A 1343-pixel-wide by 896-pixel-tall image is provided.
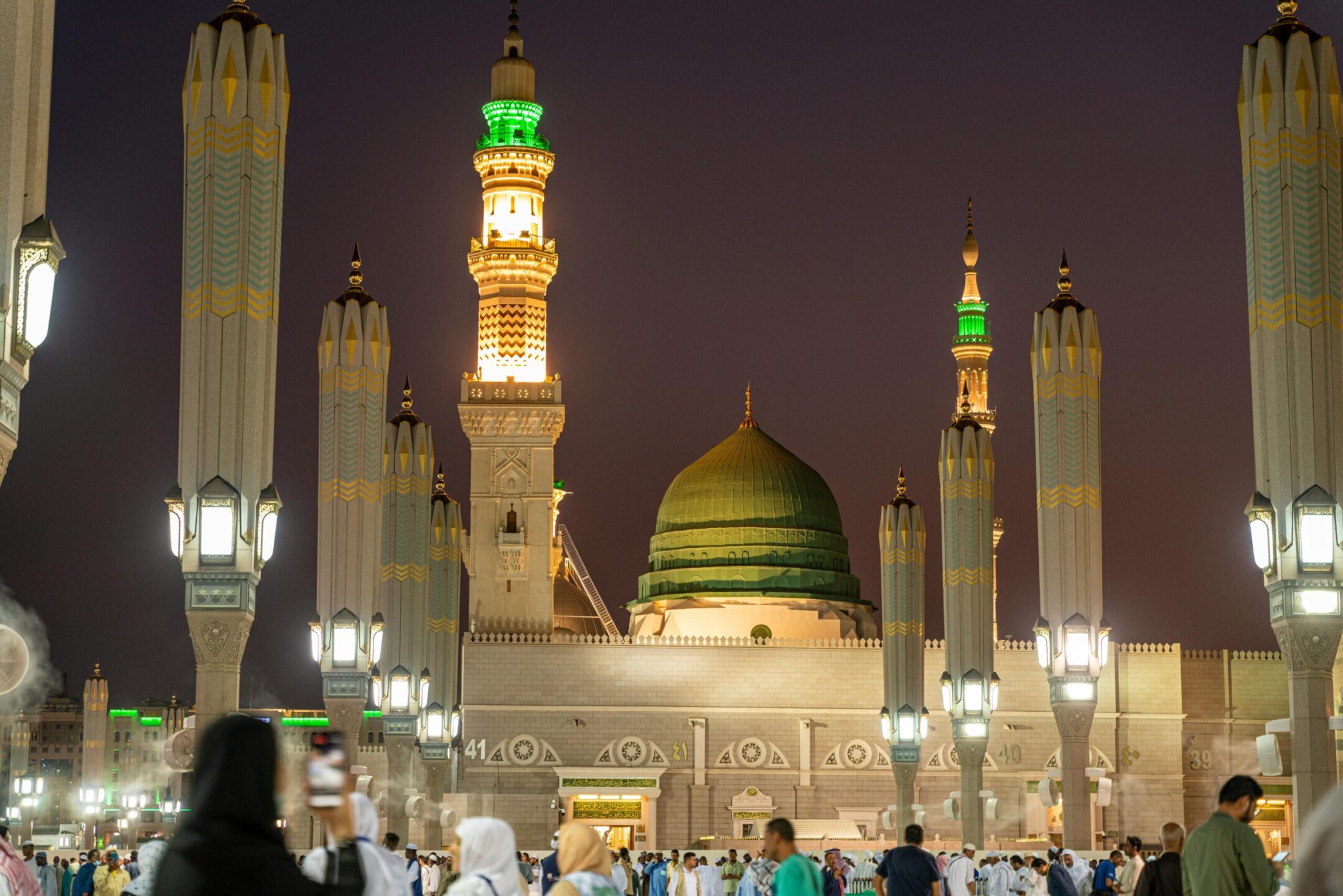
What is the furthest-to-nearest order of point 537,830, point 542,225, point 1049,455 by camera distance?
point 542,225 < point 537,830 < point 1049,455

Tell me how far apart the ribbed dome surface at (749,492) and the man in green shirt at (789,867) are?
4764 centimetres

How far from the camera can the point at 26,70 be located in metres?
10.4

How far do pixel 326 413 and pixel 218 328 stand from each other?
27.9 ft

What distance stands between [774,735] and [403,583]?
20.6m

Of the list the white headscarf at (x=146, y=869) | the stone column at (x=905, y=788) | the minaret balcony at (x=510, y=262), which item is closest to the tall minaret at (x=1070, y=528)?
the stone column at (x=905, y=788)

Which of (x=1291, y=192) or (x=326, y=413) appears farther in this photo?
(x=326, y=413)

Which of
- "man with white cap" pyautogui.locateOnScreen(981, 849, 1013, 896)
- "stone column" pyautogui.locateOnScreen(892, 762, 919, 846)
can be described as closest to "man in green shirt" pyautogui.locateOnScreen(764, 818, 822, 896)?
"man with white cap" pyautogui.locateOnScreen(981, 849, 1013, 896)

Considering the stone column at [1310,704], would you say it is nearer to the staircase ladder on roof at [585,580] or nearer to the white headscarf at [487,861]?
the white headscarf at [487,861]

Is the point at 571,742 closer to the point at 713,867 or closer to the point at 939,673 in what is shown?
the point at 939,673

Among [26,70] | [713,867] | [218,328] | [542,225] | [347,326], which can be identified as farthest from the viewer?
[542,225]

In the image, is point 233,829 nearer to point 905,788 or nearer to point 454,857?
point 454,857

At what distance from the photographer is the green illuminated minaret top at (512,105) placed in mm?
52625

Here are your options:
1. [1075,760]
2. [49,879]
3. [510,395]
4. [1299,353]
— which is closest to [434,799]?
[1075,760]

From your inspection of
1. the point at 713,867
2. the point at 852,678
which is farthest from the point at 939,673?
the point at 713,867
